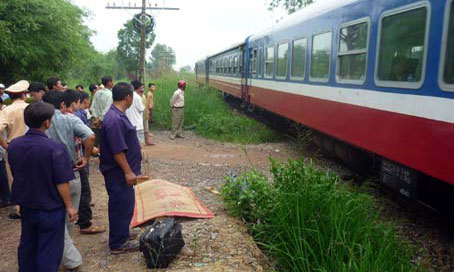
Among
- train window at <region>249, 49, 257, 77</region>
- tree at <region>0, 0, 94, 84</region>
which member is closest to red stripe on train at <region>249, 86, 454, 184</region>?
train window at <region>249, 49, 257, 77</region>

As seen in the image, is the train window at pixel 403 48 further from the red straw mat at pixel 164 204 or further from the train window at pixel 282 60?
the train window at pixel 282 60

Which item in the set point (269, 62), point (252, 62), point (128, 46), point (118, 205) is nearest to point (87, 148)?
point (118, 205)

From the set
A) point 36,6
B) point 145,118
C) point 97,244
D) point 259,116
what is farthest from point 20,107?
point 259,116

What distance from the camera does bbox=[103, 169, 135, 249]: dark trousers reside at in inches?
158

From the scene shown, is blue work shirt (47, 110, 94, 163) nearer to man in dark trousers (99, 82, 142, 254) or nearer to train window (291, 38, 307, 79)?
man in dark trousers (99, 82, 142, 254)

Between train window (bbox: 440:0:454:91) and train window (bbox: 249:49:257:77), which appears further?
train window (bbox: 249:49:257:77)

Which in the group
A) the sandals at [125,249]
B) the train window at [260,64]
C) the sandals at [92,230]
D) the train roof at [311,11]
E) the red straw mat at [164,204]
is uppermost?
the train roof at [311,11]

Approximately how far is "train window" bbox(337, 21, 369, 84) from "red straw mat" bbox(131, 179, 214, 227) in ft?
9.17

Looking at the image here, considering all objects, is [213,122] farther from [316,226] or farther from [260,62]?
[316,226]

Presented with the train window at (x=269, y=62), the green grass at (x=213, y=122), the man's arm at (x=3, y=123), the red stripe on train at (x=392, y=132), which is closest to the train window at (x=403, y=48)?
the red stripe on train at (x=392, y=132)

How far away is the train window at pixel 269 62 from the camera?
38.2 feet

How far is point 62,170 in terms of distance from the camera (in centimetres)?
332

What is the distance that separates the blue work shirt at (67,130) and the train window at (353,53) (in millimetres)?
3696

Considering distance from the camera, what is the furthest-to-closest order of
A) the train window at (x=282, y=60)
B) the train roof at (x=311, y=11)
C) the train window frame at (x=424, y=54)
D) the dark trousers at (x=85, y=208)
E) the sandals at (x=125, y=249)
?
the train window at (x=282, y=60), the train roof at (x=311, y=11), the dark trousers at (x=85, y=208), the train window frame at (x=424, y=54), the sandals at (x=125, y=249)
